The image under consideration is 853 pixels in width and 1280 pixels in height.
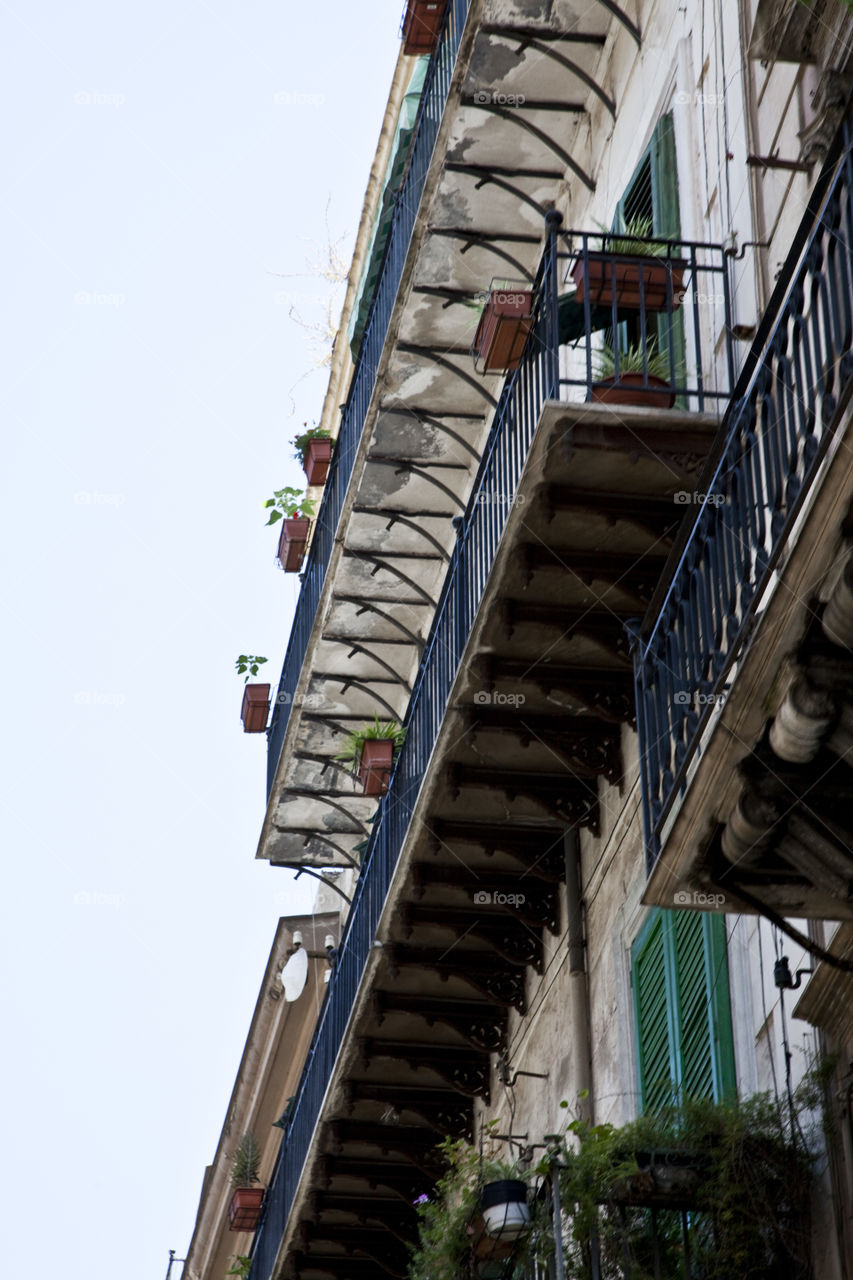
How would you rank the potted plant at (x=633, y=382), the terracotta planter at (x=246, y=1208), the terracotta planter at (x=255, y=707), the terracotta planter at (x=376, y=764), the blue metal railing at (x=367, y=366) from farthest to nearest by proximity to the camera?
the terracotta planter at (x=246, y=1208)
the terracotta planter at (x=255, y=707)
the terracotta planter at (x=376, y=764)
the blue metal railing at (x=367, y=366)
the potted plant at (x=633, y=382)

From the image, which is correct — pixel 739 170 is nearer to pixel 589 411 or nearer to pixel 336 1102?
pixel 589 411

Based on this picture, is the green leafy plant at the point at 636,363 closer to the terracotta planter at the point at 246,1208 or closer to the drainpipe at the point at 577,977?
the drainpipe at the point at 577,977

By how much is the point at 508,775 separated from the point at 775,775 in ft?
13.5

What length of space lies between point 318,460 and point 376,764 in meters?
3.47

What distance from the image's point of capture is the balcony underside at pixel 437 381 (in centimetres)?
1244

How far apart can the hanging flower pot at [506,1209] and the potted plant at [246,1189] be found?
27.3 ft

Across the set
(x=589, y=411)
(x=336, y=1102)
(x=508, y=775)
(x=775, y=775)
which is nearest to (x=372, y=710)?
(x=336, y=1102)

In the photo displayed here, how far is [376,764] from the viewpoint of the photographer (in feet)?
47.8

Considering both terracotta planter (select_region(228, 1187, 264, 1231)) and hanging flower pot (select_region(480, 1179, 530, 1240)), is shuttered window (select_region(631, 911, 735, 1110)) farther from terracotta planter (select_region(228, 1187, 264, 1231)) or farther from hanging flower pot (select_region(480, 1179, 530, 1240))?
terracotta planter (select_region(228, 1187, 264, 1231))

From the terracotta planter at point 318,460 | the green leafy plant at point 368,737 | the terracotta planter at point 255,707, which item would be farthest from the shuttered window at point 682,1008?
the terracotta planter at point 255,707

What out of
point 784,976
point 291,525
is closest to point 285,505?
point 291,525

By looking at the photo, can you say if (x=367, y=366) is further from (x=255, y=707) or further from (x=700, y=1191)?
(x=700, y=1191)

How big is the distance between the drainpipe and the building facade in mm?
17

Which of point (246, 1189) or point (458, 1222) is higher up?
point (246, 1189)
